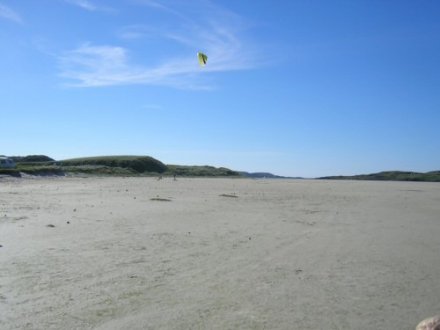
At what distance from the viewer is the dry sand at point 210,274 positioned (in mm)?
5570

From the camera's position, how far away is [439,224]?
50.0ft

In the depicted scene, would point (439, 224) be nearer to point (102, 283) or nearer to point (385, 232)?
point (385, 232)

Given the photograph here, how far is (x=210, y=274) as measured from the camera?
7.51 m

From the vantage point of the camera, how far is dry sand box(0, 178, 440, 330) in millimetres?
5570

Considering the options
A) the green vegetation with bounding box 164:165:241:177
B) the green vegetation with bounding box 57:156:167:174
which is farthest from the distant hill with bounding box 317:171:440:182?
the green vegetation with bounding box 57:156:167:174

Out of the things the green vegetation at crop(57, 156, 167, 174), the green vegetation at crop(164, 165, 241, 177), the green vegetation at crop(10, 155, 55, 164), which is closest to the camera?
the green vegetation at crop(57, 156, 167, 174)

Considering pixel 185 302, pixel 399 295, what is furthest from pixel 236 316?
pixel 399 295

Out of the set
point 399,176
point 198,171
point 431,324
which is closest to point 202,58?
point 431,324

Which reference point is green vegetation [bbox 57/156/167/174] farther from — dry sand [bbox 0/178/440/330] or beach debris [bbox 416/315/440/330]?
beach debris [bbox 416/315/440/330]

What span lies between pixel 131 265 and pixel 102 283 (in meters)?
1.14

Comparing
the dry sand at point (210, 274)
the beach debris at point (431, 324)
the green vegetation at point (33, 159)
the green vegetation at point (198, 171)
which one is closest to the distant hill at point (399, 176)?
the green vegetation at point (198, 171)

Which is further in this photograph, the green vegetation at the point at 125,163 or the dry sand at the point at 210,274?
the green vegetation at the point at 125,163

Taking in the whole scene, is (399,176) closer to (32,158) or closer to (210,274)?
(32,158)

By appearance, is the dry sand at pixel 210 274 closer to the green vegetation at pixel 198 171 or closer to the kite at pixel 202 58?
the kite at pixel 202 58
